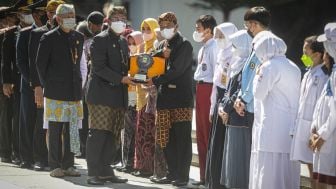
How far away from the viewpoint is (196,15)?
14.5 metres

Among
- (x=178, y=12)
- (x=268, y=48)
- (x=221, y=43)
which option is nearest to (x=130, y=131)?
(x=221, y=43)

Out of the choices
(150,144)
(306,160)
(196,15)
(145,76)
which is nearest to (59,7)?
(145,76)

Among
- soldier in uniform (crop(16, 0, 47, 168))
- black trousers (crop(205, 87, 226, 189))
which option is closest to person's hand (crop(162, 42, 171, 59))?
black trousers (crop(205, 87, 226, 189))

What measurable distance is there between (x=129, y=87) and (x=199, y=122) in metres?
1.45

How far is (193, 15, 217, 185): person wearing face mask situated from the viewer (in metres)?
9.14

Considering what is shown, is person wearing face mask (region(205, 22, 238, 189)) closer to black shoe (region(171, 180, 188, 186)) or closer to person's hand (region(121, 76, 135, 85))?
black shoe (region(171, 180, 188, 186))

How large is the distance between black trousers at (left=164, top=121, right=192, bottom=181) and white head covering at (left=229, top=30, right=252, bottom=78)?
60.4 inches

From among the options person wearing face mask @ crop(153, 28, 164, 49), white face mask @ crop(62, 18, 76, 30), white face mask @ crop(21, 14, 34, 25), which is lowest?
person wearing face mask @ crop(153, 28, 164, 49)

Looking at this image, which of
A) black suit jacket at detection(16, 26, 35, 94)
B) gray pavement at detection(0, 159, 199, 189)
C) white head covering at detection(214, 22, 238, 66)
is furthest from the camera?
black suit jacket at detection(16, 26, 35, 94)

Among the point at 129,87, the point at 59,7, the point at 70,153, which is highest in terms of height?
the point at 59,7

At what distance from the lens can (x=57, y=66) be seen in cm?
953

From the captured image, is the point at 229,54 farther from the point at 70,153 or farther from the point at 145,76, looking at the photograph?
the point at 70,153

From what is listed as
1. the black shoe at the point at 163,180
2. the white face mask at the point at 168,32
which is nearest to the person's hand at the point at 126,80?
the white face mask at the point at 168,32

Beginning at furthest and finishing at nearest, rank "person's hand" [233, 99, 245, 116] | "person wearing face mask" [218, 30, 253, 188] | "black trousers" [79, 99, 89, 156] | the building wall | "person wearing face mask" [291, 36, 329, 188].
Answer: the building wall → "black trousers" [79, 99, 89, 156] → "person wearing face mask" [218, 30, 253, 188] → "person's hand" [233, 99, 245, 116] → "person wearing face mask" [291, 36, 329, 188]
